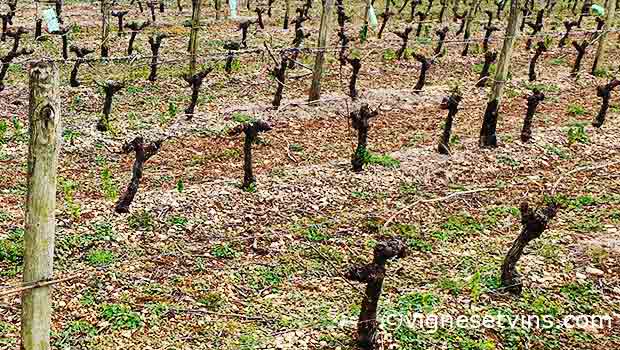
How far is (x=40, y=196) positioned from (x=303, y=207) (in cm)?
542

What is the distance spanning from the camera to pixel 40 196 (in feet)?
12.3

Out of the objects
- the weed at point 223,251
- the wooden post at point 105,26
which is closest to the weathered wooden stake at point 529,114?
the weed at point 223,251

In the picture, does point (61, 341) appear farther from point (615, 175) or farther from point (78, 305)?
point (615, 175)

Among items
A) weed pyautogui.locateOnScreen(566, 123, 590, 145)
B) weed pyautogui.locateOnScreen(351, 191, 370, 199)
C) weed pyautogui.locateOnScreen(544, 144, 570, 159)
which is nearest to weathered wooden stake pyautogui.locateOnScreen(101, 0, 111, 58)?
weed pyautogui.locateOnScreen(351, 191, 370, 199)

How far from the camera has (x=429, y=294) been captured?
676cm

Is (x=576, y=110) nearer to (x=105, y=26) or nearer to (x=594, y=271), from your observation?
(x=594, y=271)

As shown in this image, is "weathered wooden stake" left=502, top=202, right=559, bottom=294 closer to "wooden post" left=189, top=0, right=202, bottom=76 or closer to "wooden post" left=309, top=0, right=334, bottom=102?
"wooden post" left=309, top=0, right=334, bottom=102

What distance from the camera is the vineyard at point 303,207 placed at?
605cm

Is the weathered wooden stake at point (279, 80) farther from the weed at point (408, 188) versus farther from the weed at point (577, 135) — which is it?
the weed at point (577, 135)

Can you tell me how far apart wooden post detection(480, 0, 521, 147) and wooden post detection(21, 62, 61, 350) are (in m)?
8.43

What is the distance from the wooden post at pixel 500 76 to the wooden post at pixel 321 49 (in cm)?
366

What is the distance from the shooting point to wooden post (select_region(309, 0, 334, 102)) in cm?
1244

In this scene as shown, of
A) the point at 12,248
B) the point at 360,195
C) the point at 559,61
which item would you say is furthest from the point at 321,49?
the point at 559,61

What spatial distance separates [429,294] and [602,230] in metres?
3.32
